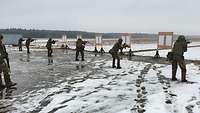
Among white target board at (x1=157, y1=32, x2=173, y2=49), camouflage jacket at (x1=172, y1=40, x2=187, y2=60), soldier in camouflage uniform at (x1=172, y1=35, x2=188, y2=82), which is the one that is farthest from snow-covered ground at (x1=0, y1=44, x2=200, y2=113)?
white target board at (x1=157, y1=32, x2=173, y2=49)

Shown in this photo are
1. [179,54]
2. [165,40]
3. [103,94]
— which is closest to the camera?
[103,94]

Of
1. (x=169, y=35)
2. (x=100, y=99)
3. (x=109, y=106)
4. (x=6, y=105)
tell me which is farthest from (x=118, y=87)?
(x=169, y=35)

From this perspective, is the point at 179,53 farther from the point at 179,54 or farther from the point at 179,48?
the point at 179,48

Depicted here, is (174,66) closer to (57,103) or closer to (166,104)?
(166,104)

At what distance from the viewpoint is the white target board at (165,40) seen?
25578 mm

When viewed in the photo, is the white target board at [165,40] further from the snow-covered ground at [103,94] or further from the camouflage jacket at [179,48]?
the camouflage jacket at [179,48]

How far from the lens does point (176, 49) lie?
14.6 m

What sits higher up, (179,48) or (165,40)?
(179,48)

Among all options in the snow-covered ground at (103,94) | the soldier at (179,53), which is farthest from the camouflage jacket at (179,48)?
the snow-covered ground at (103,94)

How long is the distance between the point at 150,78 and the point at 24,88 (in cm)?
533

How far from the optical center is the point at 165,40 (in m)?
25.8

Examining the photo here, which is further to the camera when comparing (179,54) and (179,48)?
(179,48)

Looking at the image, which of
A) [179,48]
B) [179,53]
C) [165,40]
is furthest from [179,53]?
[165,40]

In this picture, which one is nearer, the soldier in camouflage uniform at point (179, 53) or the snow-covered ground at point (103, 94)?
the snow-covered ground at point (103, 94)
